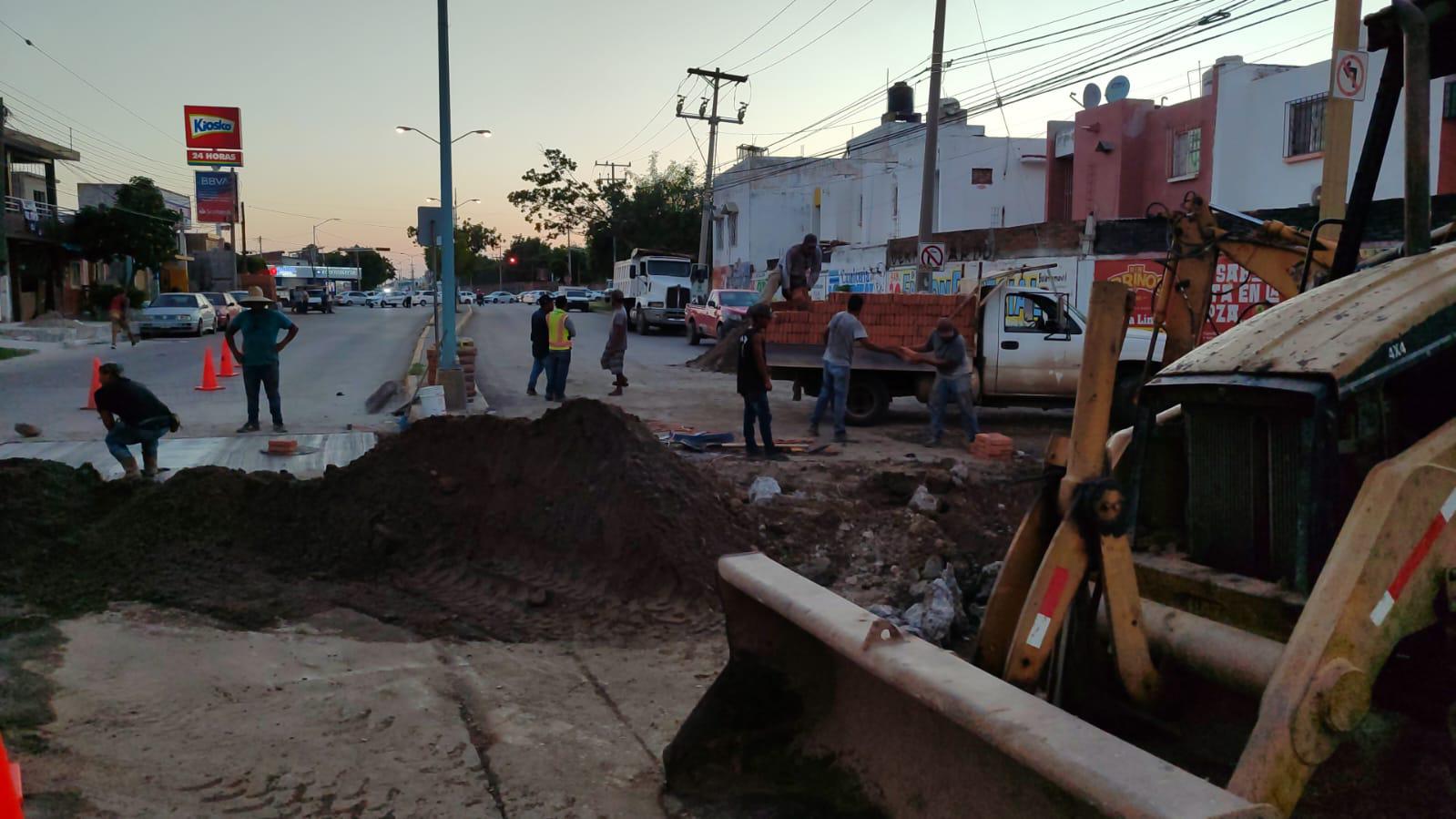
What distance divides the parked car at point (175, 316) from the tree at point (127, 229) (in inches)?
355

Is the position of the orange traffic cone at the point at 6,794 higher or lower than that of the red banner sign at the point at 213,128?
lower

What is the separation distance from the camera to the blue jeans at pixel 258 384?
41.9 ft

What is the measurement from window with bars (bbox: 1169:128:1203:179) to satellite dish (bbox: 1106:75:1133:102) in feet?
12.3

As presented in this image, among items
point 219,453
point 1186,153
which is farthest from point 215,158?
point 219,453

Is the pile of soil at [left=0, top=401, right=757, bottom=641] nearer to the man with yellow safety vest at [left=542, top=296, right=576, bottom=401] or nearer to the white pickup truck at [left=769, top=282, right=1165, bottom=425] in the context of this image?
the white pickup truck at [left=769, top=282, right=1165, bottom=425]

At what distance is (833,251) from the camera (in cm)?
3847

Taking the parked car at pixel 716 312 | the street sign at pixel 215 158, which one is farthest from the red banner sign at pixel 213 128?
the parked car at pixel 716 312

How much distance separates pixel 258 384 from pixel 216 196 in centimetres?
6093

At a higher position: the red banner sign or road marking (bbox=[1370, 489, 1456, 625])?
the red banner sign

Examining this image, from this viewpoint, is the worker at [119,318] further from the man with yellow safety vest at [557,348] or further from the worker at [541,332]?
the man with yellow safety vest at [557,348]

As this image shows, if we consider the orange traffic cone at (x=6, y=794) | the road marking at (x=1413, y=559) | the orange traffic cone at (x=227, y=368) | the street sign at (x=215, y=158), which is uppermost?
the street sign at (x=215, y=158)

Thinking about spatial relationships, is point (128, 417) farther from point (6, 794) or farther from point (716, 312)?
point (716, 312)

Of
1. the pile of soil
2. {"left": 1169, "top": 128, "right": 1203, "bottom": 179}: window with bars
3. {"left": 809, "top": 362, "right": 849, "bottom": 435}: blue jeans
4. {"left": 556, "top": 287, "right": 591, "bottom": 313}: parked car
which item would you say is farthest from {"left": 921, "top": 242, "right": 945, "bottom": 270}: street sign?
Answer: {"left": 556, "top": 287, "right": 591, "bottom": 313}: parked car

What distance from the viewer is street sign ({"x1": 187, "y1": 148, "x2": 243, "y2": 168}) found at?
66.8 metres
